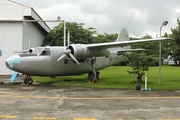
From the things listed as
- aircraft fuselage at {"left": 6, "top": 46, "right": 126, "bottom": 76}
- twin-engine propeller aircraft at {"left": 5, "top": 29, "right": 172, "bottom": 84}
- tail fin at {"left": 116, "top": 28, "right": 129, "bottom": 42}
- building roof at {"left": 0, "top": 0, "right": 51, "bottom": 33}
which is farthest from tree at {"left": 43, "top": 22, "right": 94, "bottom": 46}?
twin-engine propeller aircraft at {"left": 5, "top": 29, "right": 172, "bottom": 84}

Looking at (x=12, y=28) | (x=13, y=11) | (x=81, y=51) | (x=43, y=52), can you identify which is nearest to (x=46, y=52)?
(x=43, y=52)

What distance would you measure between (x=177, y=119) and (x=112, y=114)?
195 cm

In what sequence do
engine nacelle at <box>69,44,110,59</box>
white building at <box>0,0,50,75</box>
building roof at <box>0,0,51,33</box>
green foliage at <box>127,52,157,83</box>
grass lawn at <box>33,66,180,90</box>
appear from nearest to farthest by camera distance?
grass lawn at <box>33,66,180,90</box> → engine nacelle at <box>69,44,110,59</box> → green foliage at <box>127,52,157,83</box> → building roof at <box>0,0,51,33</box> → white building at <box>0,0,50,75</box>

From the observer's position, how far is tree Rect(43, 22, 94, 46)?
39.6 meters

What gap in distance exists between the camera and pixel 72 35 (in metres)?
39.8

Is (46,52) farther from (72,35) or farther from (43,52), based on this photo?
→ (72,35)

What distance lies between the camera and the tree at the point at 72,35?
3963cm

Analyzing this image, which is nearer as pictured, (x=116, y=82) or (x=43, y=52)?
(x=43, y=52)

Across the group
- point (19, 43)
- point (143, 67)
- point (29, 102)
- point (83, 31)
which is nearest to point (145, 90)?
point (143, 67)

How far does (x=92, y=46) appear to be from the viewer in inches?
579

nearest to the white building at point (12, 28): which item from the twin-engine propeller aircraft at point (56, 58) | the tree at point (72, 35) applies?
the twin-engine propeller aircraft at point (56, 58)

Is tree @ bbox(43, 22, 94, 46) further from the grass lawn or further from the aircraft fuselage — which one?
the aircraft fuselage

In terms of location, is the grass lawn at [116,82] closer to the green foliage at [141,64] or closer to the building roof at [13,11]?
the green foliage at [141,64]

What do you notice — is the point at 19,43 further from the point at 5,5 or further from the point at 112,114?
the point at 112,114
